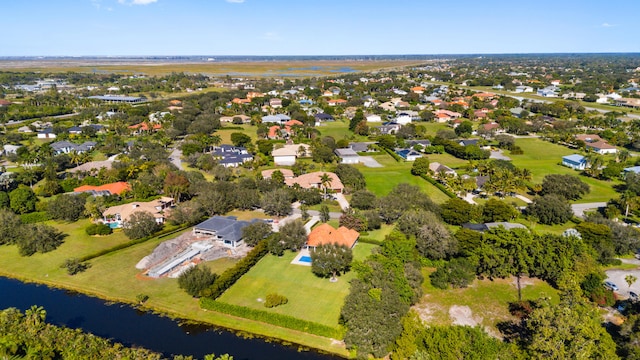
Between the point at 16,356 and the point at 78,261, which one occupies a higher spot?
the point at 16,356

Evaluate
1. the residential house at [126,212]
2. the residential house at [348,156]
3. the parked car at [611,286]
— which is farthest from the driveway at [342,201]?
the parked car at [611,286]

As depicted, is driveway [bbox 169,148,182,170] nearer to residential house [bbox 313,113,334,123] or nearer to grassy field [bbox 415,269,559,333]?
residential house [bbox 313,113,334,123]


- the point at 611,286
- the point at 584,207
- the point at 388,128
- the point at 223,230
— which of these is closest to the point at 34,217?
the point at 223,230

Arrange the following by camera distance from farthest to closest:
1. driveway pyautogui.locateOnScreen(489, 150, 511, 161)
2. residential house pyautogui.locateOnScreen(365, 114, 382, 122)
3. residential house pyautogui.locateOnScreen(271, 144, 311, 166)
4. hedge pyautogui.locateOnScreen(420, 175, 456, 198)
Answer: residential house pyautogui.locateOnScreen(365, 114, 382, 122), driveway pyautogui.locateOnScreen(489, 150, 511, 161), residential house pyautogui.locateOnScreen(271, 144, 311, 166), hedge pyautogui.locateOnScreen(420, 175, 456, 198)

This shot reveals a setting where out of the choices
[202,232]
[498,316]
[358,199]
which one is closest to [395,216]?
[358,199]

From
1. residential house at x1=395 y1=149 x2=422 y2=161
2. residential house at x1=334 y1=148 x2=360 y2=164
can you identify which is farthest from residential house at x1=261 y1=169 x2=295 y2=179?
residential house at x1=395 y1=149 x2=422 y2=161

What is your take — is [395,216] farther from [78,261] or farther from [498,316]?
[78,261]

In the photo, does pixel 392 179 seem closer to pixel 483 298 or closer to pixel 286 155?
pixel 286 155

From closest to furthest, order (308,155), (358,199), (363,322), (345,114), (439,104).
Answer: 1. (363,322)
2. (358,199)
3. (308,155)
4. (345,114)
5. (439,104)
